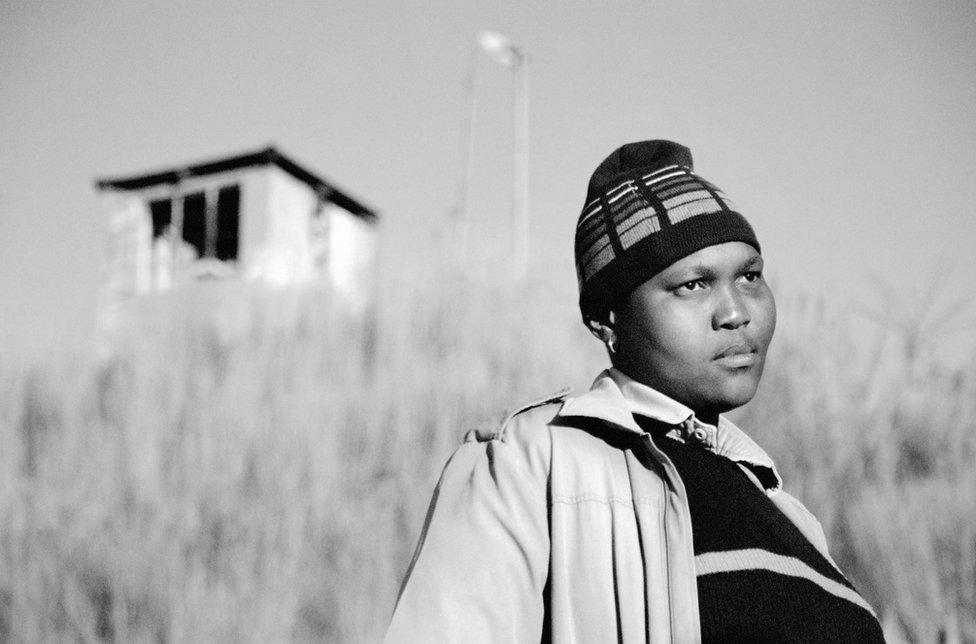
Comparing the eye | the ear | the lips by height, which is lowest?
the lips

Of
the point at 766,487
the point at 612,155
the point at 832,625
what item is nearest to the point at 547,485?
the point at 832,625

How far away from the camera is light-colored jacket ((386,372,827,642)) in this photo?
3.55 ft

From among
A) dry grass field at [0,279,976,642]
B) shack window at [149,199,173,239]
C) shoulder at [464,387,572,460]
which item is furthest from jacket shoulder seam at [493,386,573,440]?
shack window at [149,199,173,239]

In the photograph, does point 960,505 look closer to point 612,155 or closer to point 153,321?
point 612,155

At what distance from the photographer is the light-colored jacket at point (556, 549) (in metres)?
1.08

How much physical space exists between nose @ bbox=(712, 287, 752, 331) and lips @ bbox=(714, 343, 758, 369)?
4 centimetres

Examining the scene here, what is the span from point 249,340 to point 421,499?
326 cm

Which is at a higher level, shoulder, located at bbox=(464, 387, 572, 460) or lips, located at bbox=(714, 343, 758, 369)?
lips, located at bbox=(714, 343, 758, 369)

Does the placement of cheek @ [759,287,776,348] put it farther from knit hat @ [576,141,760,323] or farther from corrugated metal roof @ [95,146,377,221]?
corrugated metal roof @ [95,146,377,221]

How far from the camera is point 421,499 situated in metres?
4.37

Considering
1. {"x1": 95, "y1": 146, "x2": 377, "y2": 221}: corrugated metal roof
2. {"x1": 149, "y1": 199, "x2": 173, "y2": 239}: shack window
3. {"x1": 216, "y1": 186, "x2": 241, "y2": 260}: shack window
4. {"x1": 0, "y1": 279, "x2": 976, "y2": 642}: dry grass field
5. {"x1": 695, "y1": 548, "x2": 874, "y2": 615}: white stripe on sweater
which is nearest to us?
{"x1": 695, "y1": 548, "x2": 874, "y2": 615}: white stripe on sweater

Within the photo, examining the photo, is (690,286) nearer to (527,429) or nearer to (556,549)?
(527,429)

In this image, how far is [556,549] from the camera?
3.68 ft

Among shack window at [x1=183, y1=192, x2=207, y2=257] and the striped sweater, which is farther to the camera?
shack window at [x1=183, y1=192, x2=207, y2=257]
